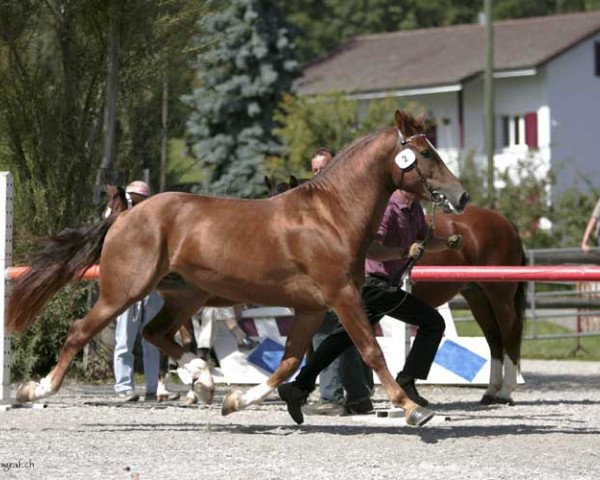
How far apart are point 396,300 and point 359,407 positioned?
133 cm

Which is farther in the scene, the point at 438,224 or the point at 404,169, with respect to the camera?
the point at 438,224

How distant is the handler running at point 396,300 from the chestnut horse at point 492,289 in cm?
212

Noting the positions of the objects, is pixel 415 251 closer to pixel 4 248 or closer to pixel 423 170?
pixel 423 170

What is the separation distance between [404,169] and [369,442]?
1.87 metres

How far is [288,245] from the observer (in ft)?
31.6

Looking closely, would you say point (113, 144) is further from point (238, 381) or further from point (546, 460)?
point (546, 460)

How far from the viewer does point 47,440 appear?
9430mm

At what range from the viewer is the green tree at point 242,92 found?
128ft

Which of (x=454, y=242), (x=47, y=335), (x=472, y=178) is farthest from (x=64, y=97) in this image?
(x=472, y=178)

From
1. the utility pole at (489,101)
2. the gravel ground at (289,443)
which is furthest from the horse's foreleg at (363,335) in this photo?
the utility pole at (489,101)

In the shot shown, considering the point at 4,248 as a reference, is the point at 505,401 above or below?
below

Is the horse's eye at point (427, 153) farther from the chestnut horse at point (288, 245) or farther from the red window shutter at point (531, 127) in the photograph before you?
the red window shutter at point (531, 127)

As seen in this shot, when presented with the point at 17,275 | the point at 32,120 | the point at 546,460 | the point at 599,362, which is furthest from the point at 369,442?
the point at 599,362

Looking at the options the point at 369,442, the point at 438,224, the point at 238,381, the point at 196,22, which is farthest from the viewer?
the point at 196,22
